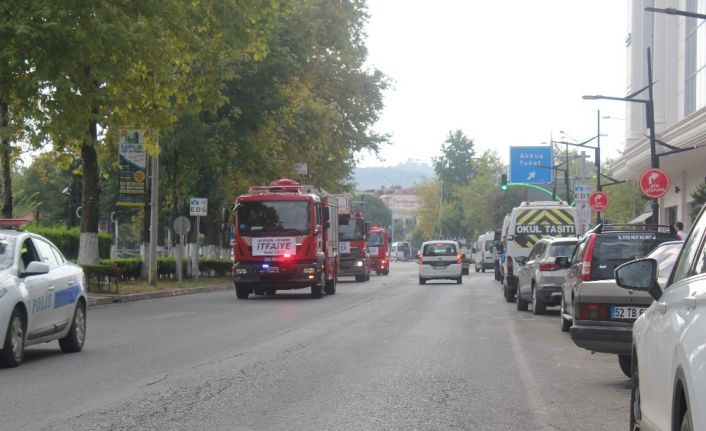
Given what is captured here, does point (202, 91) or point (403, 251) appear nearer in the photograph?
point (202, 91)

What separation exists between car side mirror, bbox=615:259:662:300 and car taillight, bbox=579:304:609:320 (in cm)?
568

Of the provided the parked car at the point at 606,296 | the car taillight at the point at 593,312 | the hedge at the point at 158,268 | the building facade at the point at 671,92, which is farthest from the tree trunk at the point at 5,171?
the building facade at the point at 671,92

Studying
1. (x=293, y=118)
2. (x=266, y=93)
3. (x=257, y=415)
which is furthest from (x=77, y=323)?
(x=293, y=118)

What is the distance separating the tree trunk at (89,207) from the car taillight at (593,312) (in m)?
20.0

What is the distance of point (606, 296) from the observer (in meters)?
12.9

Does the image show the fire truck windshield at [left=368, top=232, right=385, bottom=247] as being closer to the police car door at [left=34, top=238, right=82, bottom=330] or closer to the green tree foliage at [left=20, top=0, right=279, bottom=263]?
the green tree foliage at [left=20, top=0, right=279, bottom=263]

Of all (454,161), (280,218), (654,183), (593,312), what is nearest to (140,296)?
(280,218)

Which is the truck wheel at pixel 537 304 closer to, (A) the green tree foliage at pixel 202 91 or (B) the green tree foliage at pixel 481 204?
(A) the green tree foliage at pixel 202 91

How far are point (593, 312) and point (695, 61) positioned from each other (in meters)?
35.1

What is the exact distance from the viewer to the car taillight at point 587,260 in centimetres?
1529

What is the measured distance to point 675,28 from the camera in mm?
49562

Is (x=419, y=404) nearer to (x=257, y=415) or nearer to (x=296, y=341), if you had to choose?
(x=257, y=415)

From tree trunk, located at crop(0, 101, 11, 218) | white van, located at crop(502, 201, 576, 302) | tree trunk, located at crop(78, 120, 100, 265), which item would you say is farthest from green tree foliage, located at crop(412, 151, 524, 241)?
tree trunk, located at crop(0, 101, 11, 218)

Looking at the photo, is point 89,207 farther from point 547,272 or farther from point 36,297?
point 36,297
